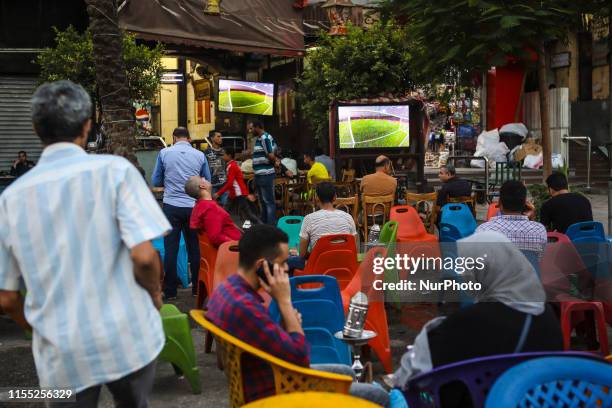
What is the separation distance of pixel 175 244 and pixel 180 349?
11.1ft

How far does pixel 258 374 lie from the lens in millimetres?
3188

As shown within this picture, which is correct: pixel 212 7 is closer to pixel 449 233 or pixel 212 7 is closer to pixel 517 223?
pixel 449 233

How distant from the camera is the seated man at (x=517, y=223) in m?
6.10

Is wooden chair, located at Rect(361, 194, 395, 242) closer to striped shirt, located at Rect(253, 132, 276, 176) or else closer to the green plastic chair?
striped shirt, located at Rect(253, 132, 276, 176)

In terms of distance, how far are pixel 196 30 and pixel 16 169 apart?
5408 mm

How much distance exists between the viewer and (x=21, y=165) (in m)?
18.4

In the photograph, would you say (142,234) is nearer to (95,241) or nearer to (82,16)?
(95,241)

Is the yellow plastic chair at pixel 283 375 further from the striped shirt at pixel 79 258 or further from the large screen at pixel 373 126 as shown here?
the large screen at pixel 373 126

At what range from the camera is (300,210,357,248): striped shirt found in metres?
7.22

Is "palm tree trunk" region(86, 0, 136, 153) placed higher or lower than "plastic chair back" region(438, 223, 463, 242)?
higher

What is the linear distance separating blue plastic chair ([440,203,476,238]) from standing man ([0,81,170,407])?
6643 millimetres

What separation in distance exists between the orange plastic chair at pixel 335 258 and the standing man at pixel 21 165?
43.1 feet

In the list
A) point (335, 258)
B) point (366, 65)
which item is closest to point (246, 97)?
point (366, 65)

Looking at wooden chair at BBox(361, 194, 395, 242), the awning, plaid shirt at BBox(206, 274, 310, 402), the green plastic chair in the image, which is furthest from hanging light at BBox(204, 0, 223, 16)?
plaid shirt at BBox(206, 274, 310, 402)
